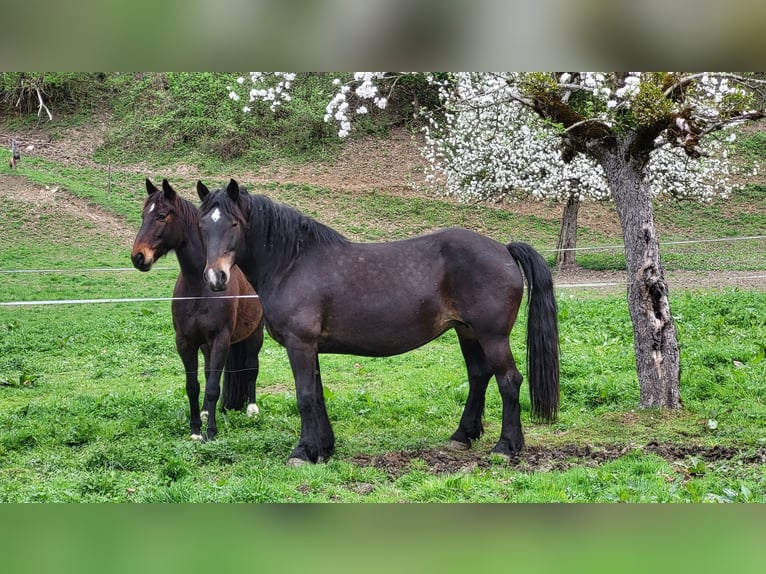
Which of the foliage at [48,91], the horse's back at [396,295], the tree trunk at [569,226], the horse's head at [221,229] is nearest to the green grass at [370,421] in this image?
the horse's back at [396,295]

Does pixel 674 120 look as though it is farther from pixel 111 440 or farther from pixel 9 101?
pixel 9 101

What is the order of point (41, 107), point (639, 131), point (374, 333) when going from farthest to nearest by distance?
1. point (41, 107)
2. point (639, 131)
3. point (374, 333)

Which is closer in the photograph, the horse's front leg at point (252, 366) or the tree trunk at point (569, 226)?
the horse's front leg at point (252, 366)

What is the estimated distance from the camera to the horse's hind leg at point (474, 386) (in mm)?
6938

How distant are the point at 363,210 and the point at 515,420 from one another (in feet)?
56.5

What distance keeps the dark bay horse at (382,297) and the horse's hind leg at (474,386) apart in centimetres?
20

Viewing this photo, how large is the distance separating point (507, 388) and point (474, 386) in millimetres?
515

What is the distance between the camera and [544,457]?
6.32 metres

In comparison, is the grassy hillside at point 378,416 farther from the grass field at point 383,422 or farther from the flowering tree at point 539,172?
the flowering tree at point 539,172

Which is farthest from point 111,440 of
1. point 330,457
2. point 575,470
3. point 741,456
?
point 741,456

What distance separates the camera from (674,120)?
295 inches

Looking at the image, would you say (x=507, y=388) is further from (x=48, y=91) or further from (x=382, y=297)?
(x=48, y=91)

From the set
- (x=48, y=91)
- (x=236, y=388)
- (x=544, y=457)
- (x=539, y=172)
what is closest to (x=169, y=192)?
(x=236, y=388)

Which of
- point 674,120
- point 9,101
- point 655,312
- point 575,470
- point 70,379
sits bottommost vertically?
point 70,379
